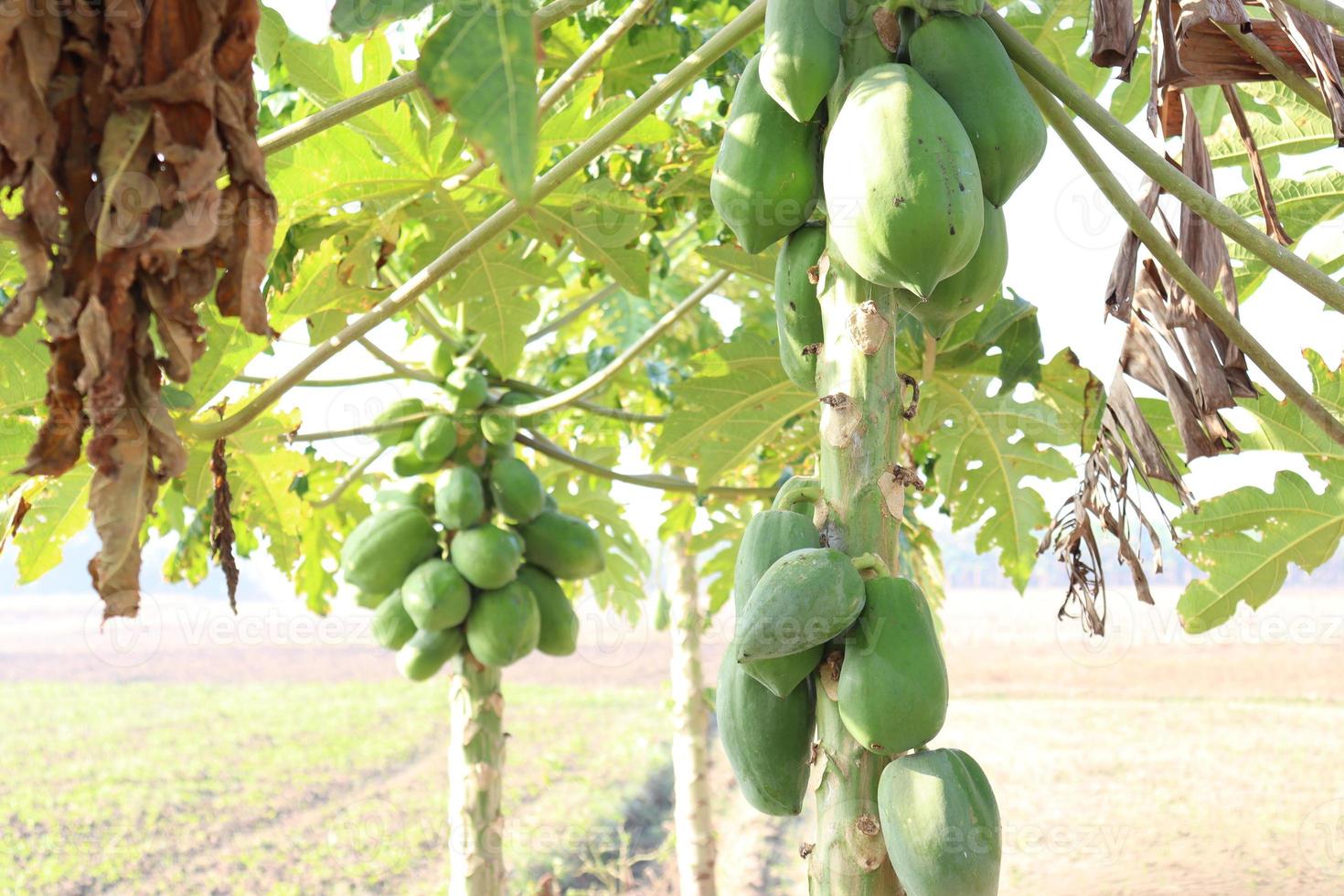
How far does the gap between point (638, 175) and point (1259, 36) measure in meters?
1.46

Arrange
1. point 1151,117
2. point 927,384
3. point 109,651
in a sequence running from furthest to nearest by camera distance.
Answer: point 109,651
point 927,384
point 1151,117

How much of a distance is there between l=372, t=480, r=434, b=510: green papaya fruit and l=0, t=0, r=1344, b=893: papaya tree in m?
0.09

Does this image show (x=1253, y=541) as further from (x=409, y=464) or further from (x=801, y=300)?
(x=409, y=464)

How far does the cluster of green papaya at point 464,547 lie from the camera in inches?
116

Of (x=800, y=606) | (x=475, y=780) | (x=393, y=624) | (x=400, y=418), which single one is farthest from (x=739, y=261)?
(x=475, y=780)

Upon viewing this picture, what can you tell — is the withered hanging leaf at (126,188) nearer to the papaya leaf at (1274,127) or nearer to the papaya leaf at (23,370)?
the papaya leaf at (23,370)

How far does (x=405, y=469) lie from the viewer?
10.5 feet

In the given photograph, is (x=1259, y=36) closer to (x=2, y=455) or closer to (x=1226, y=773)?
(x=2, y=455)

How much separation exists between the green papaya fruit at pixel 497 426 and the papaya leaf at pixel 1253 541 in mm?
1711

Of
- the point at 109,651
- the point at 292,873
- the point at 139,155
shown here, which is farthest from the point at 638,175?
the point at 109,651

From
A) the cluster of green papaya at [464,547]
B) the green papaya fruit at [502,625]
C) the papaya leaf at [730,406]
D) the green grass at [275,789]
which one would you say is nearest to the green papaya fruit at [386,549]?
the cluster of green papaya at [464,547]

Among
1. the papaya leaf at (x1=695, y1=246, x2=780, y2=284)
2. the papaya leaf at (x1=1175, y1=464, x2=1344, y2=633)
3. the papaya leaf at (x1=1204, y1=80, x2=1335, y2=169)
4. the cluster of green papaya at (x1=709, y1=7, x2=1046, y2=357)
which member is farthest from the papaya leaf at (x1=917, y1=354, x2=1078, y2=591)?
the cluster of green papaya at (x1=709, y1=7, x2=1046, y2=357)

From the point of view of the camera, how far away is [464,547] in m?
2.99

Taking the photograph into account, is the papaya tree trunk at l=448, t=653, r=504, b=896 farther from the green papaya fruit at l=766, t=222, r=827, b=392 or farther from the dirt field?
the green papaya fruit at l=766, t=222, r=827, b=392
